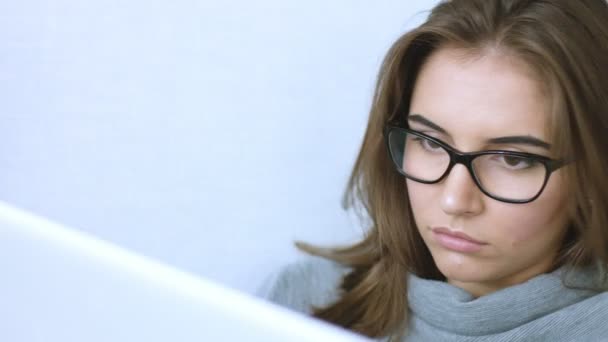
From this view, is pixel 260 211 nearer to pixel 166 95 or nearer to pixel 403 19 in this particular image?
pixel 166 95

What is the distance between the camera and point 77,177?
1.51 metres

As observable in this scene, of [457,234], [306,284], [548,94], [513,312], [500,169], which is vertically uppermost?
[548,94]

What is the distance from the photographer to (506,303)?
1.17 meters

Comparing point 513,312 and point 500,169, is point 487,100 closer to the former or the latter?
point 500,169

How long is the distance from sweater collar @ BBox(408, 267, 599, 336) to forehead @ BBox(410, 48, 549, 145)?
Answer: 24 cm

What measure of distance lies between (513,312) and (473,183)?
23cm

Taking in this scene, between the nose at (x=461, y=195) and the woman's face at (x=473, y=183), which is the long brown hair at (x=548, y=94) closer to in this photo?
the woman's face at (x=473, y=183)

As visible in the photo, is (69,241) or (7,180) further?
(7,180)

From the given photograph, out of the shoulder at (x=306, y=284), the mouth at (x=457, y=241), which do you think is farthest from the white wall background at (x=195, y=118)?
the mouth at (x=457, y=241)

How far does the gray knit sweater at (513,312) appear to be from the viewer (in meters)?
1.14

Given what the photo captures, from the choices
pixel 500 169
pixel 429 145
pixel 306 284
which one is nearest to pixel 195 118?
pixel 306 284

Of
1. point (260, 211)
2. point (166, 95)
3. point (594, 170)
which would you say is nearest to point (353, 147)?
point (260, 211)

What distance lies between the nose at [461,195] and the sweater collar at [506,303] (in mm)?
171

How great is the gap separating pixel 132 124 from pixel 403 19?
54 cm
